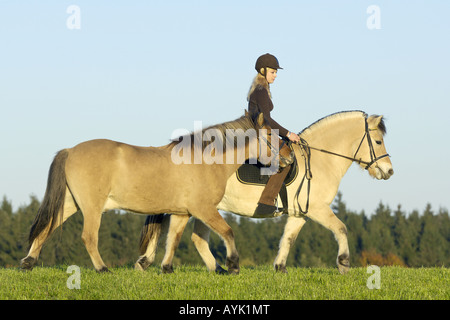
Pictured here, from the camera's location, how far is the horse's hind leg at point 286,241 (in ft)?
34.6

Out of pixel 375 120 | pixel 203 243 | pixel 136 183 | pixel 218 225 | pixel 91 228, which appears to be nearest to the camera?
pixel 91 228

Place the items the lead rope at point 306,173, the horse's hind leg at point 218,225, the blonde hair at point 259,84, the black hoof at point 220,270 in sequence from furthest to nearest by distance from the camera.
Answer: the lead rope at point 306,173 < the blonde hair at point 259,84 < the black hoof at point 220,270 < the horse's hind leg at point 218,225

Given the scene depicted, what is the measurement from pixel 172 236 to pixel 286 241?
2.15 meters

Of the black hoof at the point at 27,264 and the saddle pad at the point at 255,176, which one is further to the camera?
the saddle pad at the point at 255,176

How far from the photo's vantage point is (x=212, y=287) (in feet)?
25.8

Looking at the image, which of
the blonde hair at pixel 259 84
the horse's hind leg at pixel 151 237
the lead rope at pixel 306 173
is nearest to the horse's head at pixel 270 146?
the blonde hair at pixel 259 84

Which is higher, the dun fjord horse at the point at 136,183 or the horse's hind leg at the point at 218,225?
the dun fjord horse at the point at 136,183

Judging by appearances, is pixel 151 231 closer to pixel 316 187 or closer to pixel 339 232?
pixel 316 187

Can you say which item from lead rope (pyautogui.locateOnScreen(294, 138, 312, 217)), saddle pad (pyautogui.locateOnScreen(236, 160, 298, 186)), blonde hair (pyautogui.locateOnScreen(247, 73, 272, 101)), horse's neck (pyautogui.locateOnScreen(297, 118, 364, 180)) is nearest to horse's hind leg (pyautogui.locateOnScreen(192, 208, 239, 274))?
saddle pad (pyautogui.locateOnScreen(236, 160, 298, 186))

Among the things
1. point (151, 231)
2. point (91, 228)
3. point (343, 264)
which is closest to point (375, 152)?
point (343, 264)

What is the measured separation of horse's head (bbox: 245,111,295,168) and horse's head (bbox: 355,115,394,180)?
201cm

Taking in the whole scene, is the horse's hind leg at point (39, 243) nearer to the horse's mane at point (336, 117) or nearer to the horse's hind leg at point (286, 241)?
the horse's hind leg at point (286, 241)

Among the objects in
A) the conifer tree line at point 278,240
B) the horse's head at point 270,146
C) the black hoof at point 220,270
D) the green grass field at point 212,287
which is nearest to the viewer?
the green grass field at point 212,287

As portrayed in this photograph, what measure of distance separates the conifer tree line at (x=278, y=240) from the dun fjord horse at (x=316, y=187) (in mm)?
33267
